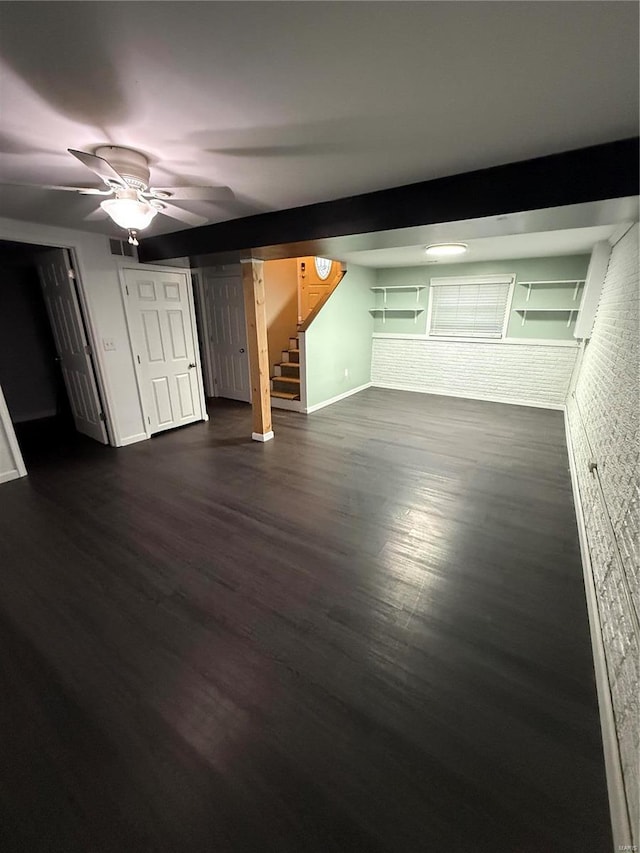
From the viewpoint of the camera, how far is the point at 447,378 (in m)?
6.30

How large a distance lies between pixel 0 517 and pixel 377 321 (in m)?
6.20

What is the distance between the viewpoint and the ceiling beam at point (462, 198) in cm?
162

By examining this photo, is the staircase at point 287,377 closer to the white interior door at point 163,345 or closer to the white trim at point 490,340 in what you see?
the white interior door at point 163,345

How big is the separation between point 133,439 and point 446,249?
4651 mm

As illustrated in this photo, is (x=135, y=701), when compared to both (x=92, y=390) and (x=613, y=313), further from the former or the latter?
(x=613, y=313)

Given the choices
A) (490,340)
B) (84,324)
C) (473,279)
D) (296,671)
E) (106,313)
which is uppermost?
(473,279)

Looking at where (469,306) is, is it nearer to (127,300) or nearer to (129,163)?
(127,300)

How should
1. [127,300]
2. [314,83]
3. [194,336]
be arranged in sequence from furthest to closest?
[194,336] < [127,300] < [314,83]

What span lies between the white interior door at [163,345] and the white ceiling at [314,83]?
213cm

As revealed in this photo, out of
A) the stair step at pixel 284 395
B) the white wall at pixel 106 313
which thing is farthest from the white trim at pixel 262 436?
the white wall at pixel 106 313

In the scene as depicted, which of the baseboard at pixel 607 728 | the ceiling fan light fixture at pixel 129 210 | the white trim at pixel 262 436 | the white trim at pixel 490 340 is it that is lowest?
the baseboard at pixel 607 728

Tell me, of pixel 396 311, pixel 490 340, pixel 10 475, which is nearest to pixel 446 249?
Result: pixel 490 340

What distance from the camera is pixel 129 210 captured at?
1830 mm

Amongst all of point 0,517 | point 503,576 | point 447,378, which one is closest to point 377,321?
point 447,378
